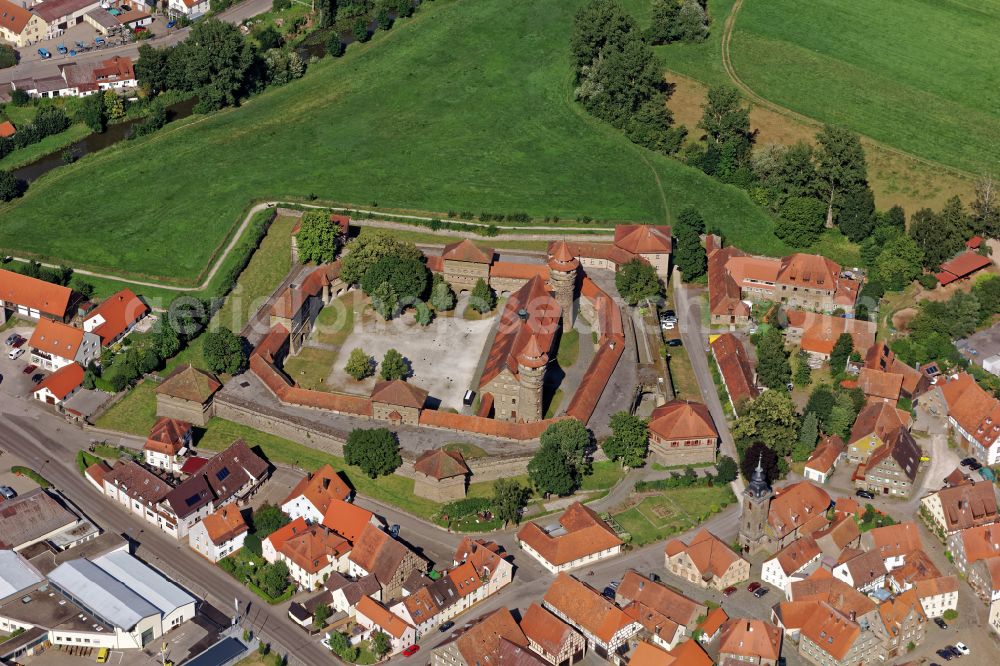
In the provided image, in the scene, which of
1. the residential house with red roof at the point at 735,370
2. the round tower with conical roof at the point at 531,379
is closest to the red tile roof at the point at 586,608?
the round tower with conical roof at the point at 531,379

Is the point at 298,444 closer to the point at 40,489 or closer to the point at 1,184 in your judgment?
the point at 40,489

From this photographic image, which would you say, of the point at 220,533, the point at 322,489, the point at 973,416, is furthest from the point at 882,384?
the point at 220,533

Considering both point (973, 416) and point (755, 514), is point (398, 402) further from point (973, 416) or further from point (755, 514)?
point (973, 416)

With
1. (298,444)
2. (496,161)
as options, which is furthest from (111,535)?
(496,161)

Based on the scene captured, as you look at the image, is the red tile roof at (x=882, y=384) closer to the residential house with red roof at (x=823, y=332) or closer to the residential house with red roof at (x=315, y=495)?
the residential house with red roof at (x=823, y=332)

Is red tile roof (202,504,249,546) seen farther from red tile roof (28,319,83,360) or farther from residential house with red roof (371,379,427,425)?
red tile roof (28,319,83,360)

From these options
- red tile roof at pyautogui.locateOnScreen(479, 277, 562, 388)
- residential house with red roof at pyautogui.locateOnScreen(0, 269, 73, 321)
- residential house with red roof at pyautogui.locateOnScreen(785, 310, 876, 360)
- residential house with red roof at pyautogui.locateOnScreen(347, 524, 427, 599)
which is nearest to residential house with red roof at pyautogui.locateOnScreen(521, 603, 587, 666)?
residential house with red roof at pyautogui.locateOnScreen(347, 524, 427, 599)
